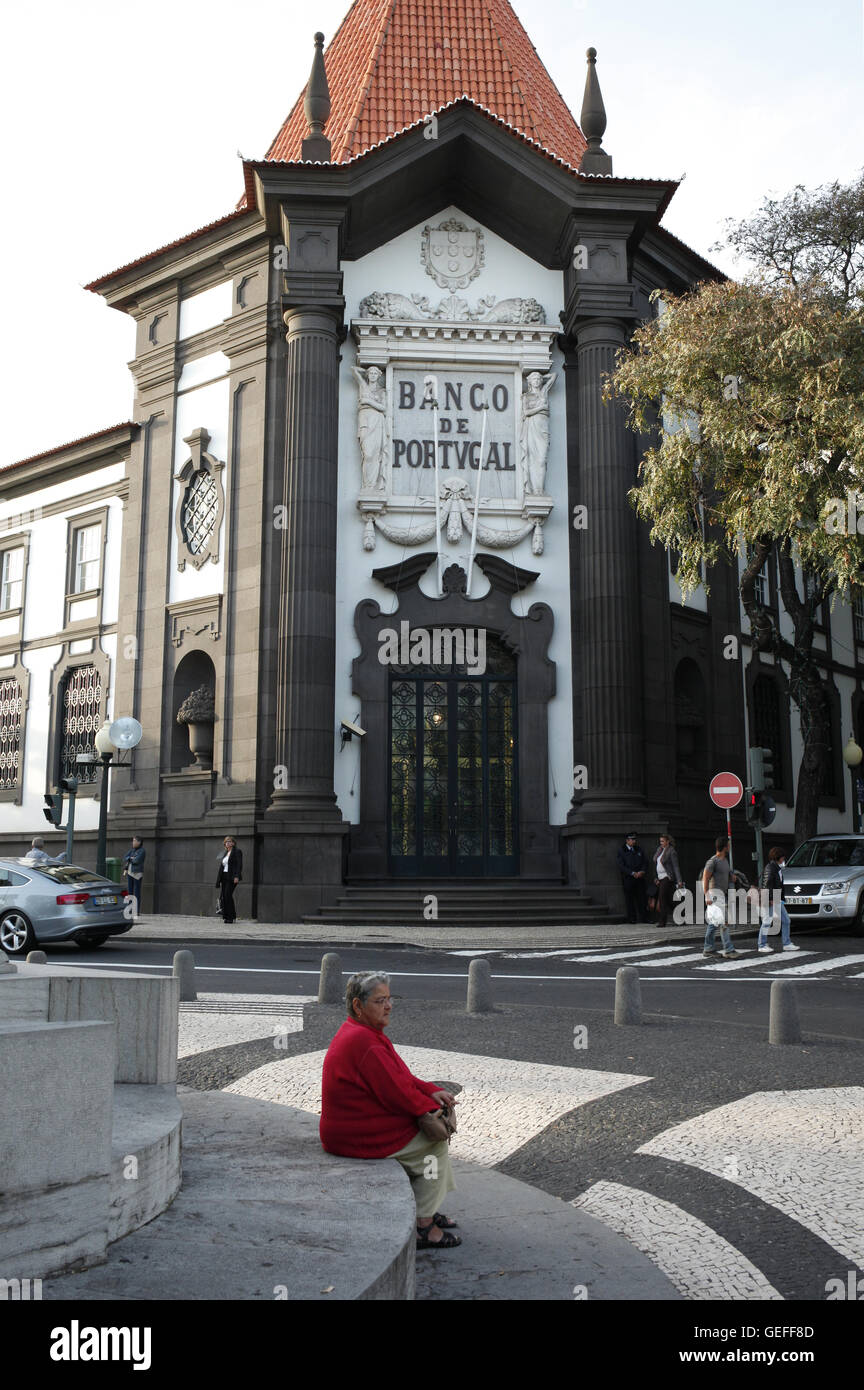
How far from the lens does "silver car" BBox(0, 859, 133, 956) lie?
58.8ft

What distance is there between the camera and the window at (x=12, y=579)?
34.8 m

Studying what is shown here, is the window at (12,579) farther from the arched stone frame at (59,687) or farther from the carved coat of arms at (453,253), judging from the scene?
the carved coat of arms at (453,253)

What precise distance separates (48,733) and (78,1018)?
91.9 feet

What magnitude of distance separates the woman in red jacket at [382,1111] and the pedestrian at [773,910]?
14274 millimetres

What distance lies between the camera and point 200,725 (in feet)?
86.0

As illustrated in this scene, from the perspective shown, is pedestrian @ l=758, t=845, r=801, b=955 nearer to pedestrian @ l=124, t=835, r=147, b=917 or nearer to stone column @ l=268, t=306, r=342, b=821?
stone column @ l=268, t=306, r=342, b=821

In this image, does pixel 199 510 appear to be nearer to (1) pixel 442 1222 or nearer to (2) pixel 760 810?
(2) pixel 760 810

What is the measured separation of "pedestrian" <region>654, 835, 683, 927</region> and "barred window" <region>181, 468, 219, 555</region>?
12.1 metres

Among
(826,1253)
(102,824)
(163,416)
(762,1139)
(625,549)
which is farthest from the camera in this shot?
(163,416)

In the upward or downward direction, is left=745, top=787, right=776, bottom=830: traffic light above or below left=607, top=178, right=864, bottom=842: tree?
below

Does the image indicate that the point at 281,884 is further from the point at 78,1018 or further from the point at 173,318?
the point at 78,1018

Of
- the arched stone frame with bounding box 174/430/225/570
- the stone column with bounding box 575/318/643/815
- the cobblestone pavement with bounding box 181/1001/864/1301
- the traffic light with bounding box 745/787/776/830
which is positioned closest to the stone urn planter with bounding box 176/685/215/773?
the arched stone frame with bounding box 174/430/225/570

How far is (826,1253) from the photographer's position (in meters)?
5.00
